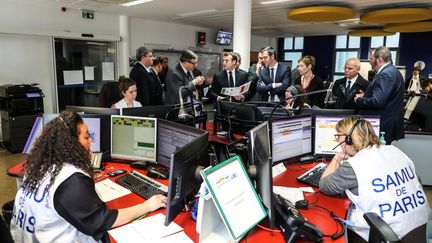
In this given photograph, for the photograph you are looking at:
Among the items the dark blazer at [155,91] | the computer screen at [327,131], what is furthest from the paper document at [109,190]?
the dark blazer at [155,91]

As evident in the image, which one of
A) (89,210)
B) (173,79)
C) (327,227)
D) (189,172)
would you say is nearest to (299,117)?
(327,227)

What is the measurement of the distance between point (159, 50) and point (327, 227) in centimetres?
708

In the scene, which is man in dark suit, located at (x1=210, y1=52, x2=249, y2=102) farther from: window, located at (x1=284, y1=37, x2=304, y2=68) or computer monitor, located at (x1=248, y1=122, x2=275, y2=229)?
window, located at (x1=284, y1=37, x2=304, y2=68)

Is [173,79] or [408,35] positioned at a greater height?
[408,35]

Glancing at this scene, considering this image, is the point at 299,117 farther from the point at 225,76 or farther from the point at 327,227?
the point at 225,76

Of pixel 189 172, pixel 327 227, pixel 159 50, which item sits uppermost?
pixel 159 50

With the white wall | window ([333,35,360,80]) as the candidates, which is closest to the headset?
the white wall

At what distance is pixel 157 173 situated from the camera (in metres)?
2.18

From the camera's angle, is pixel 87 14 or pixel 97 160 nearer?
pixel 97 160

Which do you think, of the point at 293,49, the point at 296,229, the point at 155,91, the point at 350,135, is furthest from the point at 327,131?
Result: the point at 293,49

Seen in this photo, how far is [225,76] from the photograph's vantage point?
14.0 ft

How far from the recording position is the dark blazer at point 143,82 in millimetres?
3965

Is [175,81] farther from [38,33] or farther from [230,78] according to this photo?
[38,33]

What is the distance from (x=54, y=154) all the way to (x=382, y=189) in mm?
1522
